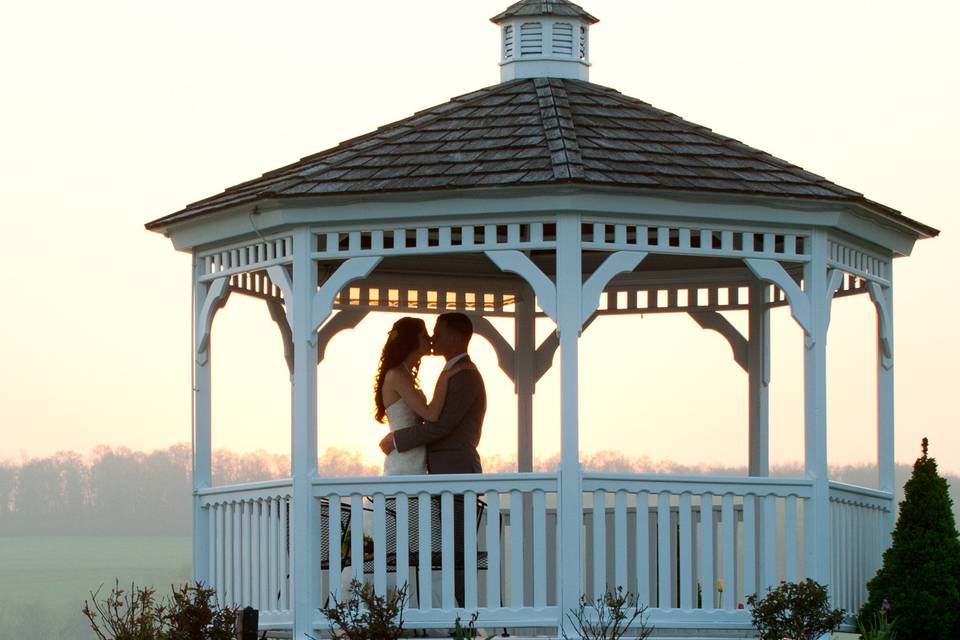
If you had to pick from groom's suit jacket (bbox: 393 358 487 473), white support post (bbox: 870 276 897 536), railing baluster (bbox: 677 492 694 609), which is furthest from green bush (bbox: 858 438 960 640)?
groom's suit jacket (bbox: 393 358 487 473)

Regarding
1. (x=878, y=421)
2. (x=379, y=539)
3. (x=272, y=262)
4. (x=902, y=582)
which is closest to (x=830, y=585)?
(x=902, y=582)

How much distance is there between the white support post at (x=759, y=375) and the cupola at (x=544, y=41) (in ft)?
8.15

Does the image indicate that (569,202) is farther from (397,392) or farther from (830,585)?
(830,585)

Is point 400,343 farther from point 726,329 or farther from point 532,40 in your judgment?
point 726,329

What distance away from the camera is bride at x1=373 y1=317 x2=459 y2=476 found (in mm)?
14820

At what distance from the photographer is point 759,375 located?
17422 millimetres

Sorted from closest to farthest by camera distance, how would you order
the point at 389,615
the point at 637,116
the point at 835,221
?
1. the point at 389,615
2. the point at 835,221
3. the point at 637,116

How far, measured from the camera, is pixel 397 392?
14.9 metres

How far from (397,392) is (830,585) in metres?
3.46

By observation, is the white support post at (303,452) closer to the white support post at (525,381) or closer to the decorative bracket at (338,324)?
the decorative bracket at (338,324)

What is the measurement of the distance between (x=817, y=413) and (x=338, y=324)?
455 centimetres

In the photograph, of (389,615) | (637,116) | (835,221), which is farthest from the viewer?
(637,116)

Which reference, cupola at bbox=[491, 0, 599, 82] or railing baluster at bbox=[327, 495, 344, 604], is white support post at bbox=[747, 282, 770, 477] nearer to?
cupola at bbox=[491, 0, 599, 82]

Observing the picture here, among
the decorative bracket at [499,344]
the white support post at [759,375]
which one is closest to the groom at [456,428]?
the decorative bracket at [499,344]
